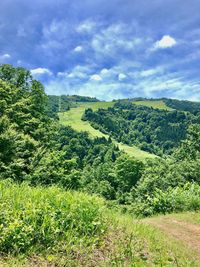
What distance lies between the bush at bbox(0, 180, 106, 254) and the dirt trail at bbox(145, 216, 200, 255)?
8.18 feet

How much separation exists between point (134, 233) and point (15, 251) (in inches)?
103

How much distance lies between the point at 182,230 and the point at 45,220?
476cm

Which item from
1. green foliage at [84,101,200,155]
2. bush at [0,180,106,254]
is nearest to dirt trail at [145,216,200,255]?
bush at [0,180,106,254]

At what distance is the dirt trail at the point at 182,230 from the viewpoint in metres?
7.63

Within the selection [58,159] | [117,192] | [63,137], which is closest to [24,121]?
[58,159]

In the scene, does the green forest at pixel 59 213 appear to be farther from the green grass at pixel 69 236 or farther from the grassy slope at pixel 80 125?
the grassy slope at pixel 80 125

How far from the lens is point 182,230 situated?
871cm

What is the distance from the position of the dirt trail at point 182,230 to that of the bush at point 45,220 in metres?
2.49

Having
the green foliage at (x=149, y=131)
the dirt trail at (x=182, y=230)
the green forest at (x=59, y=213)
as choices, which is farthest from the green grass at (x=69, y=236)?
the green foliage at (x=149, y=131)

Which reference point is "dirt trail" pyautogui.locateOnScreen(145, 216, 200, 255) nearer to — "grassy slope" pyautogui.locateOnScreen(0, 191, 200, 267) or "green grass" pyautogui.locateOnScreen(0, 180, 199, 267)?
"grassy slope" pyautogui.locateOnScreen(0, 191, 200, 267)

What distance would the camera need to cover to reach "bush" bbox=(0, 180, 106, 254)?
496 cm

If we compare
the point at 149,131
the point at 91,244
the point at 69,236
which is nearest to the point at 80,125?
the point at 149,131

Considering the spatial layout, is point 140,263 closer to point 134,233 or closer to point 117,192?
point 134,233

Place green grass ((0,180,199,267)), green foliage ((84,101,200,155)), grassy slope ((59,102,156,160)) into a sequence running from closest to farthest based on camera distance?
green grass ((0,180,199,267))
grassy slope ((59,102,156,160))
green foliage ((84,101,200,155))
